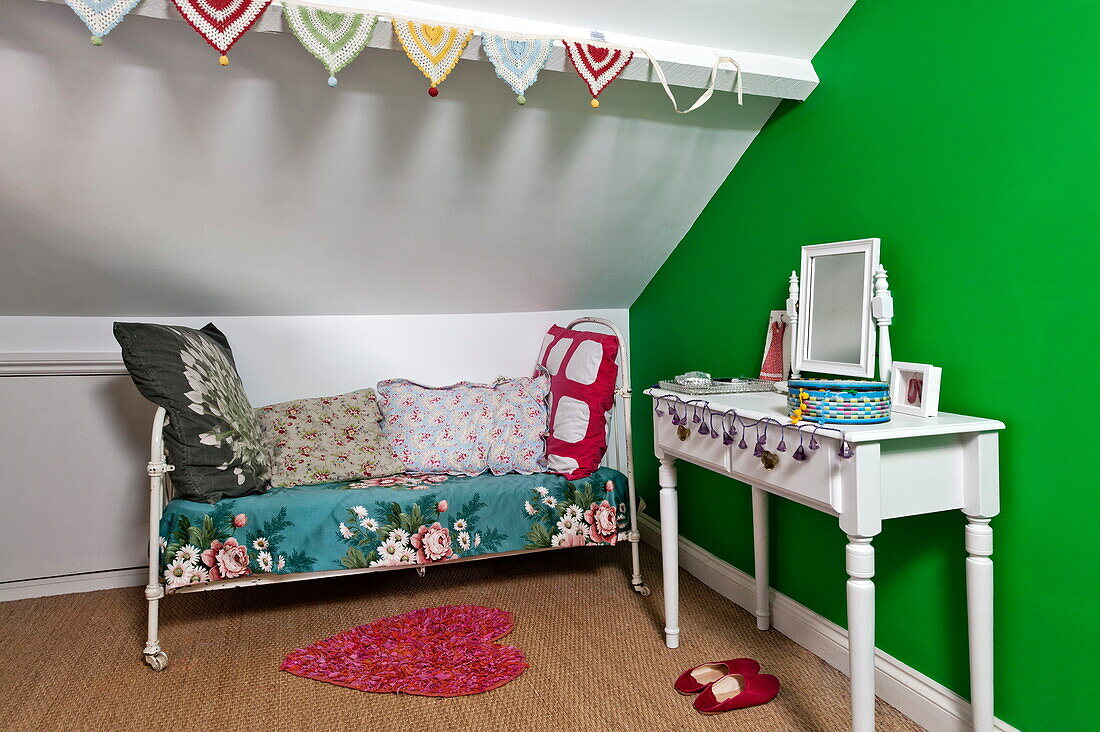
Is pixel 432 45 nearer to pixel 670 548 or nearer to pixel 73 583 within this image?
pixel 670 548

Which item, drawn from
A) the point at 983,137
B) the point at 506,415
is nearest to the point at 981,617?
the point at 983,137

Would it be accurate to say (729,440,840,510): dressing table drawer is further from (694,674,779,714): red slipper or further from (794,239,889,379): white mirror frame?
(694,674,779,714): red slipper

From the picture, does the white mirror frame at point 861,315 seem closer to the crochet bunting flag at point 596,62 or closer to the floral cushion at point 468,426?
the crochet bunting flag at point 596,62

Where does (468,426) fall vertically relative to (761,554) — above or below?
above

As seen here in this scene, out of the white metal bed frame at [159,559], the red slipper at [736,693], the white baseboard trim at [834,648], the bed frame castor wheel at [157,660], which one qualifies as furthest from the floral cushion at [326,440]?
the red slipper at [736,693]

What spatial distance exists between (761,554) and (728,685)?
526 mm

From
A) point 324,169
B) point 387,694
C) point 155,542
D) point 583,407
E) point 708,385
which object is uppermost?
point 324,169

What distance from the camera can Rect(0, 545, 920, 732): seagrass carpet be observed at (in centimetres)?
186

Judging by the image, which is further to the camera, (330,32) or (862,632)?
(330,32)

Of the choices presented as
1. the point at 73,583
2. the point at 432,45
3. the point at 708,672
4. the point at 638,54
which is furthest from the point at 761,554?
the point at 73,583

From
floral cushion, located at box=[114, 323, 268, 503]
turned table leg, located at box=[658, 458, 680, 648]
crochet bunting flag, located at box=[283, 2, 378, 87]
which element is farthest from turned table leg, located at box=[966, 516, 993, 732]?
floral cushion, located at box=[114, 323, 268, 503]

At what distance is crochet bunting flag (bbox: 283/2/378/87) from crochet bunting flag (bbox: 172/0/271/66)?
0.07 meters

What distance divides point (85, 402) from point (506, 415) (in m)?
1.60

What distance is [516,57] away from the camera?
1.81 meters
